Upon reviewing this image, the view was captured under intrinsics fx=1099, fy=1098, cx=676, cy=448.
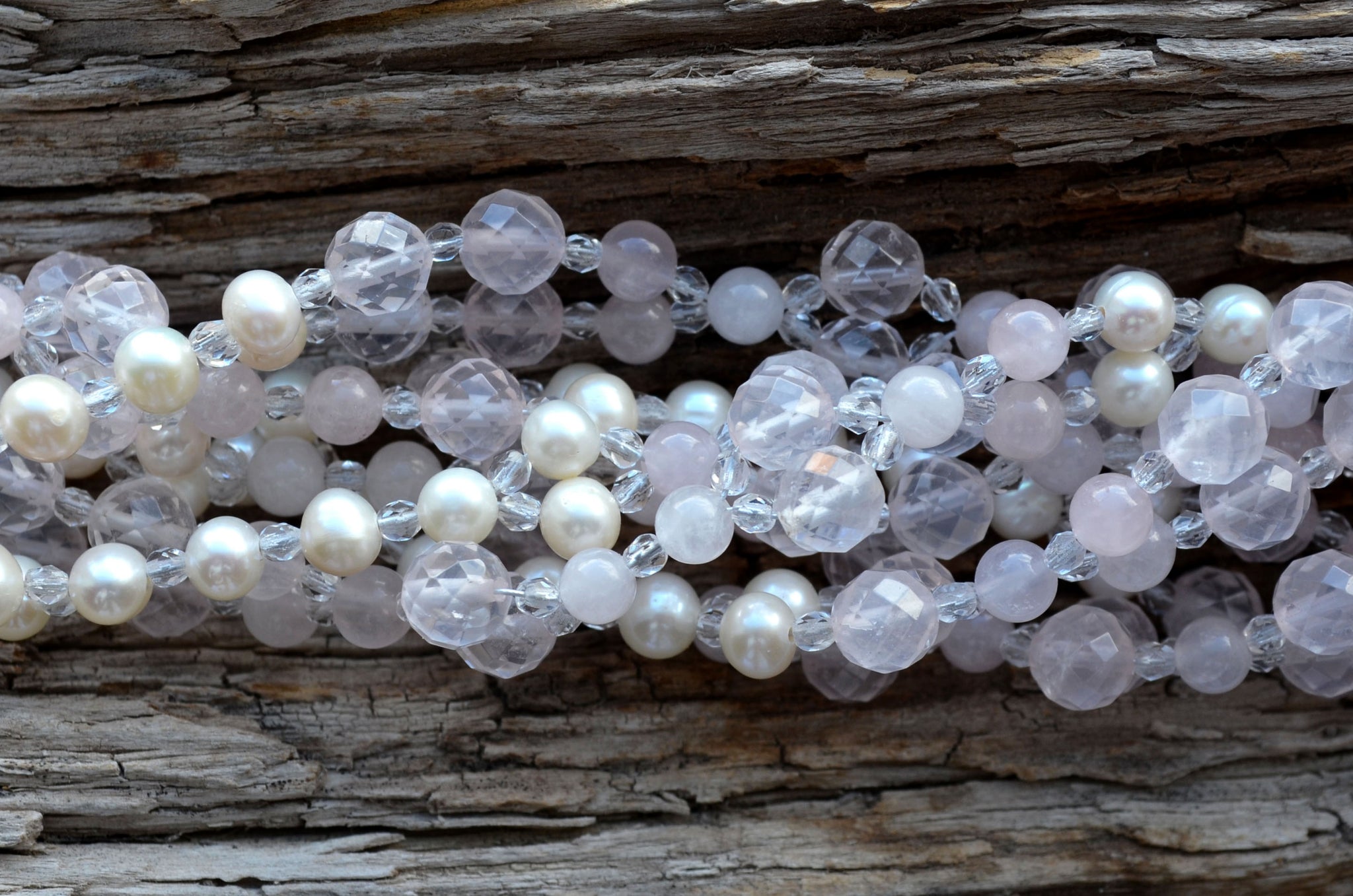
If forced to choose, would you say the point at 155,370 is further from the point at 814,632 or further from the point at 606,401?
the point at 814,632

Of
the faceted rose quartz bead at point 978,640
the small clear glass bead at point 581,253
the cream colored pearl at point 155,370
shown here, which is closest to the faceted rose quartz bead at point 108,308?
the cream colored pearl at point 155,370

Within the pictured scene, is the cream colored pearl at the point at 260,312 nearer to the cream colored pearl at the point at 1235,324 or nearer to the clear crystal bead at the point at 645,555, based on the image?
the clear crystal bead at the point at 645,555

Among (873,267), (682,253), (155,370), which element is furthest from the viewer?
(682,253)

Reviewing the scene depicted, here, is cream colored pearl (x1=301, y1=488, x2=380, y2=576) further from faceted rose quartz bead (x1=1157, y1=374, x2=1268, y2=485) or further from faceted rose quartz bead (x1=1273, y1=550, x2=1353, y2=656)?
faceted rose quartz bead (x1=1273, y1=550, x2=1353, y2=656)

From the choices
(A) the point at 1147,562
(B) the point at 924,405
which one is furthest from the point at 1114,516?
(B) the point at 924,405

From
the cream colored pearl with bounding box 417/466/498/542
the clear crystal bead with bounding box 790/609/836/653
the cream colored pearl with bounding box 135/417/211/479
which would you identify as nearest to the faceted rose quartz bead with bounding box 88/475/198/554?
the cream colored pearl with bounding box 135/417/211/479
